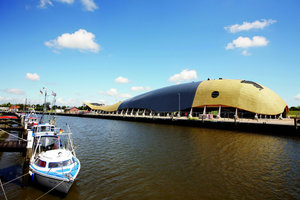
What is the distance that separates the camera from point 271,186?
49.6 ft

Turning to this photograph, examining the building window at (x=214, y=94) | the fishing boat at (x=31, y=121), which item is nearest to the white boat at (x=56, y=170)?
the fishing boat at (x=31, y=121)

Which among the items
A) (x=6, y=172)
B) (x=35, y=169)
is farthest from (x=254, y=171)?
(x=6, y=172)

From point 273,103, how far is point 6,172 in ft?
267

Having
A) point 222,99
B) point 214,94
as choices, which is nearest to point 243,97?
point 222,99

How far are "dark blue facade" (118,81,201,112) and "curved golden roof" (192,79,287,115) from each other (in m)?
5.47

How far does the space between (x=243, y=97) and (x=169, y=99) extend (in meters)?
37.3

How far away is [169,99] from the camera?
3797 inches

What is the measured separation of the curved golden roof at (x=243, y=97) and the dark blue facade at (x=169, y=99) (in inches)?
215

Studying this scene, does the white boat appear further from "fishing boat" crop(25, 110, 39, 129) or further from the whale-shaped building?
the whale-shaped building

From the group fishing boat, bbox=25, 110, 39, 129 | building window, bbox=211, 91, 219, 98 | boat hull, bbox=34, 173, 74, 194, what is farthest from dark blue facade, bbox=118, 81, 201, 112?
boat hull, bbox=34, 173, 74, 194

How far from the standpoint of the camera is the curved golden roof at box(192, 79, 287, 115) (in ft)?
221

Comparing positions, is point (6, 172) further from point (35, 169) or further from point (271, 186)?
point (271, 186)

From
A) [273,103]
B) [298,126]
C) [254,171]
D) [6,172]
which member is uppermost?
[273,103]

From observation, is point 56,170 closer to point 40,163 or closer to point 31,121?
point 40,163
